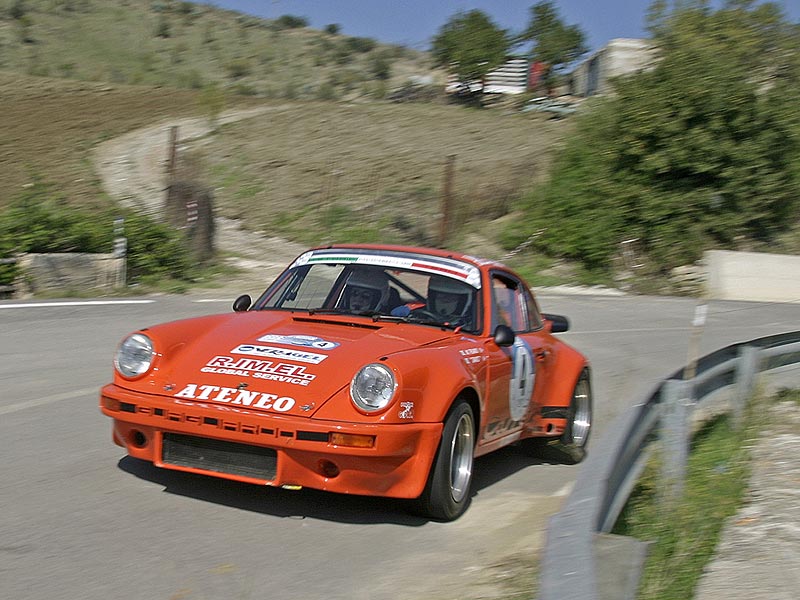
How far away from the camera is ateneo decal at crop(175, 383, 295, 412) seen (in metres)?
4.96

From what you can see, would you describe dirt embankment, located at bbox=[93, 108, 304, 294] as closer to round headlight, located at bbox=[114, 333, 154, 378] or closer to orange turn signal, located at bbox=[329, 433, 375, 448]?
round headlight, located at bbox=[114, 333, 154, 378]

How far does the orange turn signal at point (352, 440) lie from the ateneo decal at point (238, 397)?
28 cm

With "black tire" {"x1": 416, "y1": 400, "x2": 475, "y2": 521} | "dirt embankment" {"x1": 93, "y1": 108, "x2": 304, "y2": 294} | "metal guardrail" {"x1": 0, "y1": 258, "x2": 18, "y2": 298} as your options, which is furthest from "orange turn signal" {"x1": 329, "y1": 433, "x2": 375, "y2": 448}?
"dirt embankment" {"x1": 93, "y1": 108, "x2": 304, "y2": 294}

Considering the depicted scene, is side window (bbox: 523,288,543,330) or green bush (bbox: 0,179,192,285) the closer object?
side window (bbox: 523,288,543,330)

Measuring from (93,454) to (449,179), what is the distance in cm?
1774

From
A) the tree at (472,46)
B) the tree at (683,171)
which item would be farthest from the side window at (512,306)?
the tree at (472,46)

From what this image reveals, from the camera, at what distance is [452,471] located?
5.51m

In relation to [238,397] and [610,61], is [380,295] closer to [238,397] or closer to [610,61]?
[238,397]

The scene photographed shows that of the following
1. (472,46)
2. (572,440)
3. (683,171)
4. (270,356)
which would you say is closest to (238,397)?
(270,356)

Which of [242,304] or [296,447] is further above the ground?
[242,304]

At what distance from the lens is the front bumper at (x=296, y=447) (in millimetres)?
4855

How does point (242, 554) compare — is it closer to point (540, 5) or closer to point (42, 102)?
point (42, 102)

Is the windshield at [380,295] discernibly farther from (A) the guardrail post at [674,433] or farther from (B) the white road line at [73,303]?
(B) the white road line at [73,303]

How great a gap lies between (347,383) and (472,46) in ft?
143
